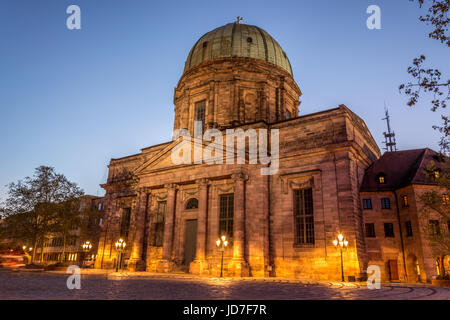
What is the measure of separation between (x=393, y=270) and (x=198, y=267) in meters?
15.6

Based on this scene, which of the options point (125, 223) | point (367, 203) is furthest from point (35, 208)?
point (367, 203)

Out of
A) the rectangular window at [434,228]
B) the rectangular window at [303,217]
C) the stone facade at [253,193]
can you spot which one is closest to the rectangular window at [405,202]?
the rectangular window at [434,228]

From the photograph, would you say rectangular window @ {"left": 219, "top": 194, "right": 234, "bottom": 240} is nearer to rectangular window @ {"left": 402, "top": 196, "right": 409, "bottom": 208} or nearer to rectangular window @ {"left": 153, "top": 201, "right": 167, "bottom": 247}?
rectangular window @ {"left": 153, "top": 201, "right": 167, "bottom": 247}

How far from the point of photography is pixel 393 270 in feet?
88.2

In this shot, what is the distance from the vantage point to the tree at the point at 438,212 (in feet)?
A: 59.8

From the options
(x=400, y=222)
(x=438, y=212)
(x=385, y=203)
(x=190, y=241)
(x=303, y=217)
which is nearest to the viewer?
(x=438, y=212)

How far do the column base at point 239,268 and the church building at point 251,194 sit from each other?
0.11 metres

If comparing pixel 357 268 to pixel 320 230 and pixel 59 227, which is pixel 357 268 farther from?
pixel 59 227

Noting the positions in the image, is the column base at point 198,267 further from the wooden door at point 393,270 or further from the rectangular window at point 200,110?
the rectangular window at point 200,110

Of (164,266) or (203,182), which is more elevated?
(203,182)

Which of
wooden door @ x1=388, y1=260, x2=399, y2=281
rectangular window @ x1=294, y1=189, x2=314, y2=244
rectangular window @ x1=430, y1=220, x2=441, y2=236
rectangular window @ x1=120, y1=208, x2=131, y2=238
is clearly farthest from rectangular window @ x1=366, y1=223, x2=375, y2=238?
rectangular window @ x1=120, y1=208, x2=131, y2=238

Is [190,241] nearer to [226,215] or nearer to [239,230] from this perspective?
[226,215]

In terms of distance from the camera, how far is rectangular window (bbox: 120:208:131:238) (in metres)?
39.2

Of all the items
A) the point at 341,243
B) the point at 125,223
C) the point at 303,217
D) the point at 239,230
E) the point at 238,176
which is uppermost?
the point at 238,176
